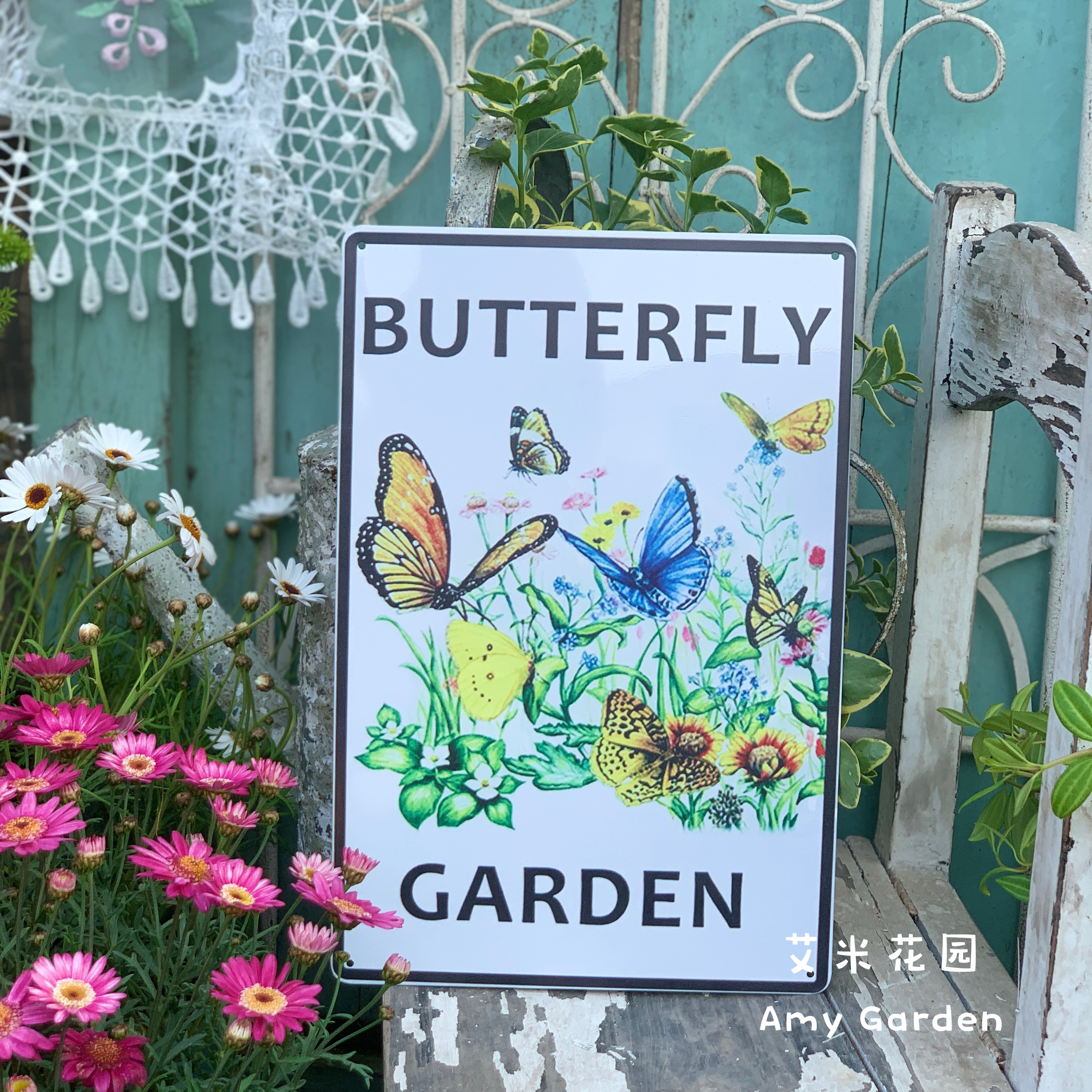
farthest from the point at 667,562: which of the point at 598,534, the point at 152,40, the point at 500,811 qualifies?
the point at 152,40

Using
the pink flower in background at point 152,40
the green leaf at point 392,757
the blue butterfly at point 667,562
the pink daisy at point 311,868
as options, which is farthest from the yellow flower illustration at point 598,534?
the pink flower in background at point 152,40

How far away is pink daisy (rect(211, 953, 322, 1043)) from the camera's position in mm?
653

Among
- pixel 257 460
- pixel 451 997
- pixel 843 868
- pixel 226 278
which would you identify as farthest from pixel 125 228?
pixel 843 868

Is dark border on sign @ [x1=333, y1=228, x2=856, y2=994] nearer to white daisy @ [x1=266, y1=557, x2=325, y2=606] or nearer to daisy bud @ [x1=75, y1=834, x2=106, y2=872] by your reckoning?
white daisy @ [x1=266, y1=557, x2=325, y2=606]

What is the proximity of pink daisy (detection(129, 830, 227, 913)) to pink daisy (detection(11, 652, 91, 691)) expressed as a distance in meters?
0.19

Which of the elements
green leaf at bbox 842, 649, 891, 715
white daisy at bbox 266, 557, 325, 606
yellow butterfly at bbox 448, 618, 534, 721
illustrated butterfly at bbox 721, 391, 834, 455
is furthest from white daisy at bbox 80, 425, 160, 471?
green leaf at bbox 842, 649, 891, 715

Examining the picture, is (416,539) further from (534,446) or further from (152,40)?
(152,40)

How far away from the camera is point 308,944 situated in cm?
73

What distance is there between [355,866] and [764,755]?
0.37 metres

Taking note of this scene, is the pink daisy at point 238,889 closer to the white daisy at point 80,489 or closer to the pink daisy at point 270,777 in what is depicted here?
the pink daisy at point 270,777

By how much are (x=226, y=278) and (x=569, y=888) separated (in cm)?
92

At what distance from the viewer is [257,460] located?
1.42 metres

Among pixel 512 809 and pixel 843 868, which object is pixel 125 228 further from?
pixel 843 868

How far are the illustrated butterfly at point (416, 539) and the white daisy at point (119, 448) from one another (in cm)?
27
